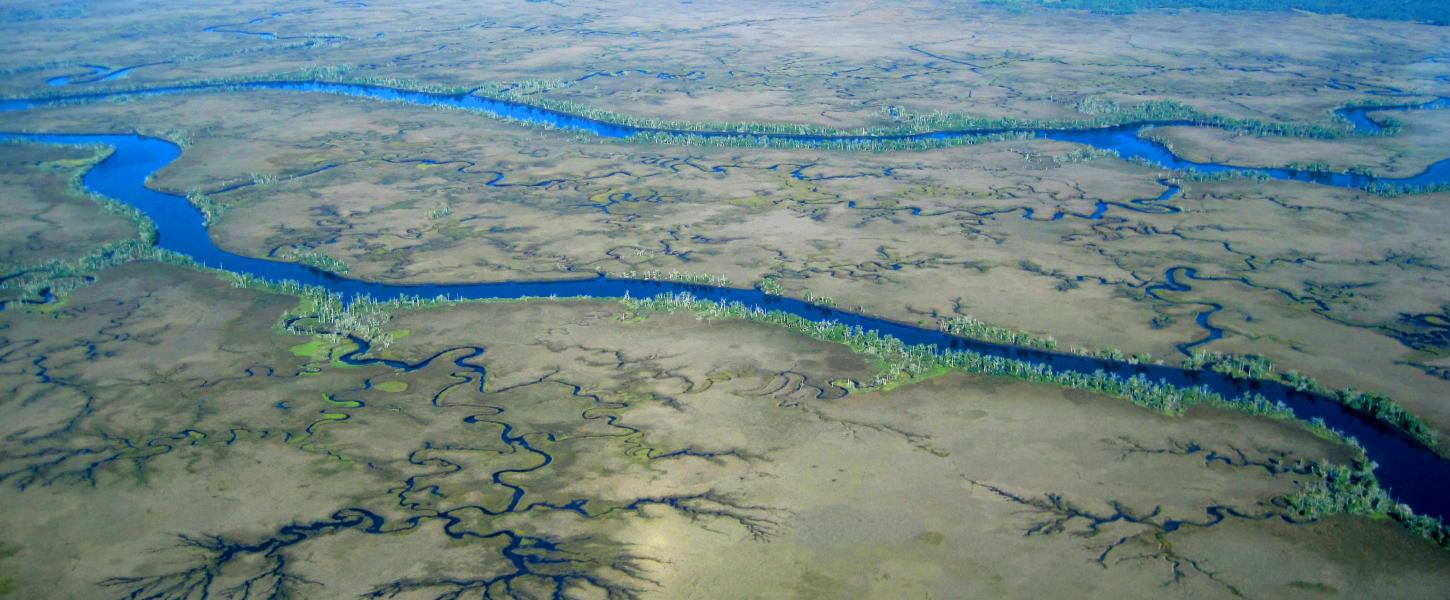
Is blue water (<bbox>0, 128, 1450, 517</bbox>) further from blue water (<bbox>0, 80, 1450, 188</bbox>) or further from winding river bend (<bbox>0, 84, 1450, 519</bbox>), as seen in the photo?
blue water (<bbox>0, 80, 1450, 188</bbox>)

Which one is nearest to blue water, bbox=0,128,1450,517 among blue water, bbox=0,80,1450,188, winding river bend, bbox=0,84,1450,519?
winding river bend, bbox=0,84,1450,519

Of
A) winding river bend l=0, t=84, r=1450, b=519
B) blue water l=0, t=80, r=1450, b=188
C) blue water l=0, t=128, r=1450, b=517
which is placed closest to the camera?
blue water l=0, t=128, r=1450, b=517

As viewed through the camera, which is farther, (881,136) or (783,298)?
(881,136)

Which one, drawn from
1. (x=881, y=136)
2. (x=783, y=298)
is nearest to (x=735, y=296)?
(x=783, y=298)

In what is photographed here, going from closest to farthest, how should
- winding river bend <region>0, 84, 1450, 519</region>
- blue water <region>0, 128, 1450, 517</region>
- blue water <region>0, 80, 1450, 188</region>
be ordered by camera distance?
blue water <region>0, 128, 1450, 517</region> < winding river bend <region>0, 84, 1450, 519</region> < blue water <region>0, 80, 1450, 188</region>

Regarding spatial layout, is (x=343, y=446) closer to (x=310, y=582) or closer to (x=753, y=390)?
(x=310, y=582)

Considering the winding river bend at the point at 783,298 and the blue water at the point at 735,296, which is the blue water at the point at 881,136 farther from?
the blue water at the point at 735,296

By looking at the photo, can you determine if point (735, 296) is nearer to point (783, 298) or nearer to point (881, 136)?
point (783, 298)
